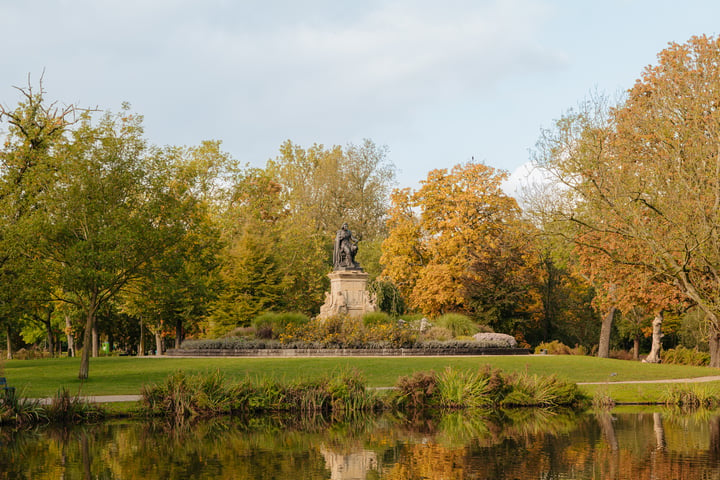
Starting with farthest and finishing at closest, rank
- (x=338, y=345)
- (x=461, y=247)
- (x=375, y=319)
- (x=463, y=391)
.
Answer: (x=461, y=247), (x=375, y=319), (x=338, y=345), (x=463, y=391)

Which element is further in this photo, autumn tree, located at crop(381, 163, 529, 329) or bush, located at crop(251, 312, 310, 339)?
autumn tree, located at crop(381, 163, 529, 329)

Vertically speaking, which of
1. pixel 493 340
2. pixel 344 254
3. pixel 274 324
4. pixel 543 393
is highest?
pixel 344 254

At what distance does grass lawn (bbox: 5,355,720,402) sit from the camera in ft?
66.5

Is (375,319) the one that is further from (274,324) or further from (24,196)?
(24,196)

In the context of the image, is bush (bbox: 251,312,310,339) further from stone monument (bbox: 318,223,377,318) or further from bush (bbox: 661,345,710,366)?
bush (bbox: 661,345,710,366)

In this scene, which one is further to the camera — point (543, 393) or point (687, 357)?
point (687, 357)

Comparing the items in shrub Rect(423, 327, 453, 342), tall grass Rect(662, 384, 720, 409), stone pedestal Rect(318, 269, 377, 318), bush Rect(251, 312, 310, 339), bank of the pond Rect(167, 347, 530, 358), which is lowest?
Answer: tall grass Rect(662, 384, 720, 409)

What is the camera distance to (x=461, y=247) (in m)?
41.2

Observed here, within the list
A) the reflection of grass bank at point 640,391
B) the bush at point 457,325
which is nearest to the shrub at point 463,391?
the reflection of grass bank at point 640,391

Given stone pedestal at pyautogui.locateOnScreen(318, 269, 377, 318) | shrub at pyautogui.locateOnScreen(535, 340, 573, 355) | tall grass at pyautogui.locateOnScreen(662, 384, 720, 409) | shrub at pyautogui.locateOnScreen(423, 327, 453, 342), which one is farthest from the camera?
shrub at pyautogui.locateOnScreen(535, 340, 573, 355)

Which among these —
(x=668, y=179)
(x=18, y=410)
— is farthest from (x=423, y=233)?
(x=18, y=410)

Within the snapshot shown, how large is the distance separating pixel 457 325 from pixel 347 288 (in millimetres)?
5269

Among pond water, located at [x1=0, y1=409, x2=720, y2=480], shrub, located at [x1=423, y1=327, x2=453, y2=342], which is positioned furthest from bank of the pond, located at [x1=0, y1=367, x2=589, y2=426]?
shrub, located at [x1=423, y1=327, x2=453, y2=342]

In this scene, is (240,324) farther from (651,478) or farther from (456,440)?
(651,478)
